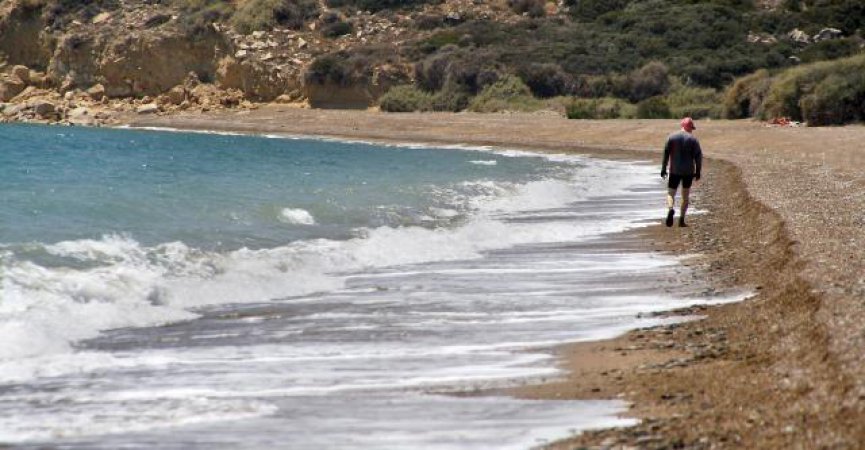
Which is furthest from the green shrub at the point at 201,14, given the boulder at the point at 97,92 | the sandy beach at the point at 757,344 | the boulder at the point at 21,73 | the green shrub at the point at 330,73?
the sandy beach at the point at 757,344

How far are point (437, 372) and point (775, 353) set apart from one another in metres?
2.03

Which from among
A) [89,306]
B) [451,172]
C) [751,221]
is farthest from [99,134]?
[89,306]

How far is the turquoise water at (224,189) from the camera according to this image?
16.1m

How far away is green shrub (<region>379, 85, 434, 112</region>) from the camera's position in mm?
63469

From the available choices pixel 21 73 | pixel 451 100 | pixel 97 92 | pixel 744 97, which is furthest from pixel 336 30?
pixel 744 97

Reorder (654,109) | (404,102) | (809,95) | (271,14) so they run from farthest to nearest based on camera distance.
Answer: (271,14), (404,102), (654,109), (809,95)

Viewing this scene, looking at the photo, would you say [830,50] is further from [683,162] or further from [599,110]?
[683,162]

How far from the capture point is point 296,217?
59.7 feet

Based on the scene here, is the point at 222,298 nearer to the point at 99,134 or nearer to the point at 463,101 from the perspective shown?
the point at 99,134

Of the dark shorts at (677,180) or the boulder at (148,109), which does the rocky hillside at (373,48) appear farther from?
the dark shorts at (677,180)

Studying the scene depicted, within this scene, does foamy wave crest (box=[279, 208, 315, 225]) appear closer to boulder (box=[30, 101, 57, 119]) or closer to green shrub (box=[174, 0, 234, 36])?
green shrub (box=[174, 0, 234, 36])

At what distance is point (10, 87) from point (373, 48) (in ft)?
76.7

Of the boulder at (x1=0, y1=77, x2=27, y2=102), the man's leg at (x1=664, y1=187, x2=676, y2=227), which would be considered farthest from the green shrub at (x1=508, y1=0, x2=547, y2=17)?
the man's leg at (x1=664, y1=187, x2=676, y2=227)

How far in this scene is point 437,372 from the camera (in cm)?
782
